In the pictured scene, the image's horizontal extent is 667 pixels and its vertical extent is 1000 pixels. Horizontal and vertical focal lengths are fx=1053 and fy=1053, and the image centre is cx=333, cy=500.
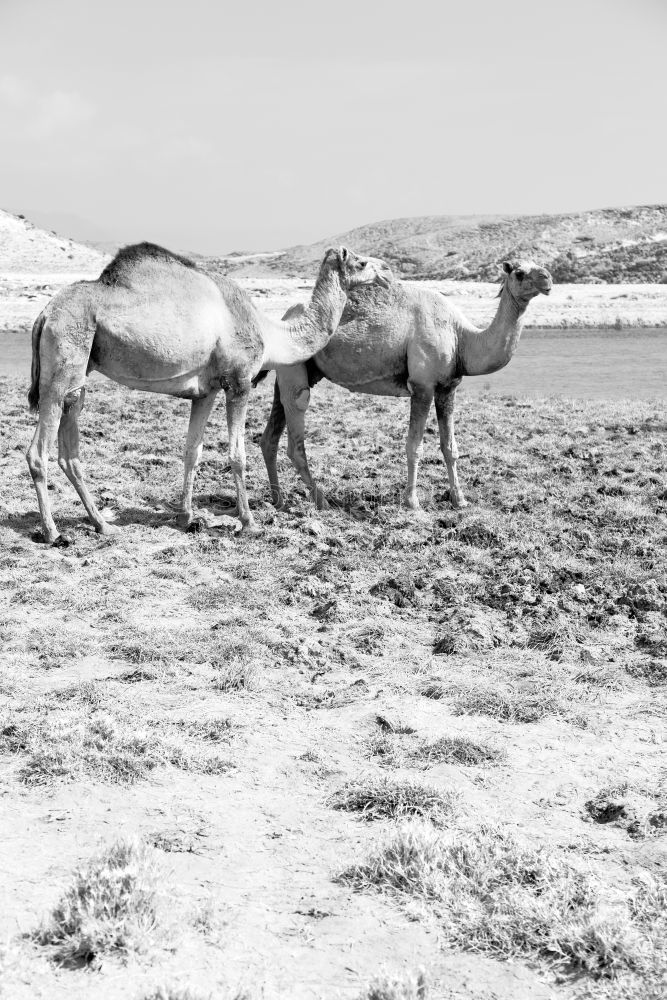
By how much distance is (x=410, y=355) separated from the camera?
416 inches

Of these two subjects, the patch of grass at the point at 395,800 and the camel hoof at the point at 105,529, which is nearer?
the patch of grass at the point at 395,800

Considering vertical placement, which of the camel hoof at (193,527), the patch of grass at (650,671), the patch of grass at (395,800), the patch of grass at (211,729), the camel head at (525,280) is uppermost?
the camel head at (525,280)

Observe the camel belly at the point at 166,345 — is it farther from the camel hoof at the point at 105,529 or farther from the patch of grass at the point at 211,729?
the patch of grass at the point at 211,729

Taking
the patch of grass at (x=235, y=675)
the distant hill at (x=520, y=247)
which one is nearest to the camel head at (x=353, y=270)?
the patch of grass at (x=235, y=675)

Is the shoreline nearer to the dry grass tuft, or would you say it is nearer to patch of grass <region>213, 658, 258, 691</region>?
patch of grass <region>213, 658, 258, 691</region>

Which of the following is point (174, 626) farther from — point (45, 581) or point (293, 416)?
point (293, 416)

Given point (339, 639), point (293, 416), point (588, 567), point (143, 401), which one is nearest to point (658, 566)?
point (588, 567)

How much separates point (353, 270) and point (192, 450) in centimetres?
239

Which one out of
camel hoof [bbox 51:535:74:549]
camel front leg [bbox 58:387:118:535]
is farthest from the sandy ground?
camel hoof [bbox 51:535:74:549]

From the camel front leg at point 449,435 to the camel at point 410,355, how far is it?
1 centimetres

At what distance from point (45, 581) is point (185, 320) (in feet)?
8.51

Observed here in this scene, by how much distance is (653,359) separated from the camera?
29422mm

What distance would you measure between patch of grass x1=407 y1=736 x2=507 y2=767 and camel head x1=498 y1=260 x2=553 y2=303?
5694 millimetres

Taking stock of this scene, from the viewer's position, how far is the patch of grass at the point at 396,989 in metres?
3.48
